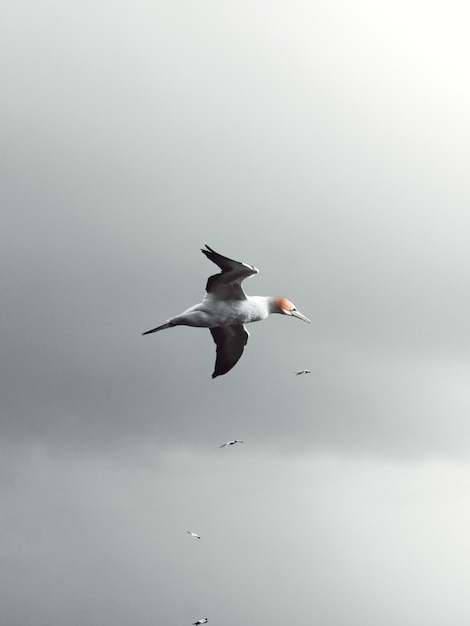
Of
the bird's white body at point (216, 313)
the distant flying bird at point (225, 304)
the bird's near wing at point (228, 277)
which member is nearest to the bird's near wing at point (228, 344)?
the distant flying bird at point (225, 304)

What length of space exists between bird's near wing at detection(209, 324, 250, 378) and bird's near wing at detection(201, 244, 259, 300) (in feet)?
11.3

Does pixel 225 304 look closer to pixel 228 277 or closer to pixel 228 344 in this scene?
pixel 228 277

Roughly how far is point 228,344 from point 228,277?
17.1ft

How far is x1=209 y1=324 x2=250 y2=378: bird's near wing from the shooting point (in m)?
48.3

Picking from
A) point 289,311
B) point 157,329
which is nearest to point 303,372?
point 289,311

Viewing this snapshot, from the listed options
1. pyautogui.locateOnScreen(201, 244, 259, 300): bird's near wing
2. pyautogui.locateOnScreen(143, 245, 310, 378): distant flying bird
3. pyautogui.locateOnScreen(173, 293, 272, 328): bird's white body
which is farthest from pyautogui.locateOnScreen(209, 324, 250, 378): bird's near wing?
pyautogui.locateOnScreen(201, 244, 259, 300): bird's near wing

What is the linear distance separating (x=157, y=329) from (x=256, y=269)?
4.32 meters

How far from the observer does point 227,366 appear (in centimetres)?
4856

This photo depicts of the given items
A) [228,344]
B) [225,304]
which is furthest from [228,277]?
[228,344]

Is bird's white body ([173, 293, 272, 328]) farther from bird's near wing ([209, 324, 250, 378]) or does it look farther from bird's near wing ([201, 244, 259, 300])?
bird's near wing ([209, 324, 250, 378])

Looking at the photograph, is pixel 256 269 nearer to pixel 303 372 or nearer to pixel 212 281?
pixel 212 281

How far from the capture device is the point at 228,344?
48531mm

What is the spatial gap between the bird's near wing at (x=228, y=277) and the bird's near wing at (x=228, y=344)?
344cm

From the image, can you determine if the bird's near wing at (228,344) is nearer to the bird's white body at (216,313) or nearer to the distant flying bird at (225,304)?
the distant flying bird at (225,304)
